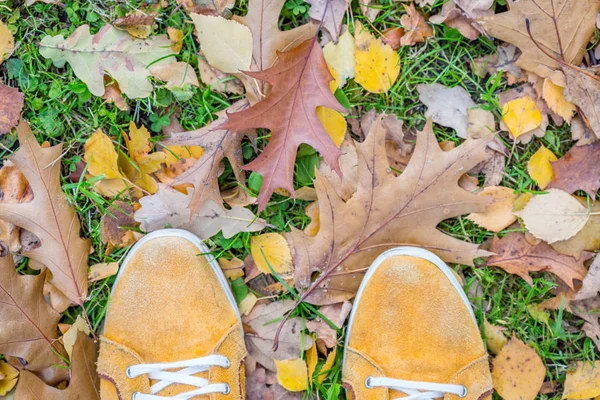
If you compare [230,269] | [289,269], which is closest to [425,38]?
[289,269]

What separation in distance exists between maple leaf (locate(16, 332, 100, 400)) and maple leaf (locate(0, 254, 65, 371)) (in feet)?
0.33

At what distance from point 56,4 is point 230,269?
1.17 m

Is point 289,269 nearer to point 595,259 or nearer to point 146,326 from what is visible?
point 146,326

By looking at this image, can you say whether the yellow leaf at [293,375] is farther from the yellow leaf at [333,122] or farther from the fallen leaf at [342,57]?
the fallen leaf at [342,57]

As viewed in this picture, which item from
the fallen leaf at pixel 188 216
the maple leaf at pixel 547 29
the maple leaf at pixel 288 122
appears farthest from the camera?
the fallen leaf at pixel 188 216

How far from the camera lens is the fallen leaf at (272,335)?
1800 millimetres

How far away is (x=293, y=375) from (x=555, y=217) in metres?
1.07

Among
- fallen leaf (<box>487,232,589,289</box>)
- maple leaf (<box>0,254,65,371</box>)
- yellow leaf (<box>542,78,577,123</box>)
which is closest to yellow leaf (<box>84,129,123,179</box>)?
maple leaf (<box>0,254,65,371</box>)

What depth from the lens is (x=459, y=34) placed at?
1766 millimetres

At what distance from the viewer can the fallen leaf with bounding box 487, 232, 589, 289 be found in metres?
1.74

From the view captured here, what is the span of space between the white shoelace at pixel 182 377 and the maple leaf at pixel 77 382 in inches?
6.9

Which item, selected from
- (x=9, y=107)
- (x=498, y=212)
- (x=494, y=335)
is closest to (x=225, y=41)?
(x=9, y=107)

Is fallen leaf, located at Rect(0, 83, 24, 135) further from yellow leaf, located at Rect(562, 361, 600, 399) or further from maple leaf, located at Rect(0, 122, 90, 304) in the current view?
yellow leaf, located at Rect(562, 361, 600, 399)

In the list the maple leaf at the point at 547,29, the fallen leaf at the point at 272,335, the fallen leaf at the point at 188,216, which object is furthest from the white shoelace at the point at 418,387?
the maple leaf at the point at 547,29
